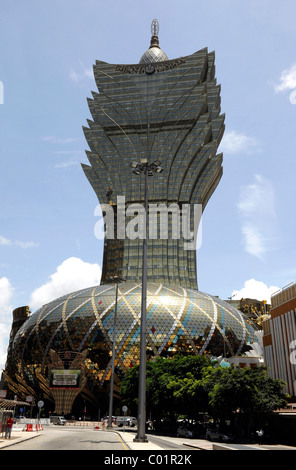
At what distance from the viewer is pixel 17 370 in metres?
102

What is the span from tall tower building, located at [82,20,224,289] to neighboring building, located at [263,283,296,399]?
224 ft

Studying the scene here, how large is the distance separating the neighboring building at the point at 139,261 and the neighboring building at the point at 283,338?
44.1m

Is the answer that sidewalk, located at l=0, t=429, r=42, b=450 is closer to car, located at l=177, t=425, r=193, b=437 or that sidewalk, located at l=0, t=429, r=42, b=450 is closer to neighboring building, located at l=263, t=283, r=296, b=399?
car, located at l=177, t=425, r=193, b=437

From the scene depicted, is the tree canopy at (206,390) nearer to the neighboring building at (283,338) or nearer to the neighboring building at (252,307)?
the neighboring building at (283,338)

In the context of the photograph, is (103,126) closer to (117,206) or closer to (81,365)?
(117,206)

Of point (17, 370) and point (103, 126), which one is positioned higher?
point (103, 126)

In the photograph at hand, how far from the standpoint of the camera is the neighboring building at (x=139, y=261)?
3627 inches

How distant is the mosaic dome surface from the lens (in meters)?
92.1

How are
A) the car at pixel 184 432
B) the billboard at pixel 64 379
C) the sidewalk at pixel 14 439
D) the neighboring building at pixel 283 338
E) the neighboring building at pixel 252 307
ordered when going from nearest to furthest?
1. the sidewalk at pixel 14 439
2. the neighboring building at pixel 283 338
3. the car at pixel 184 432
4. the billboard at pixel 64 379
5. the neighboring building at pixel 252 307

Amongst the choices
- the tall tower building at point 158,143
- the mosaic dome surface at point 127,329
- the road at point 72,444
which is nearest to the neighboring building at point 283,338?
the road at point 72,444

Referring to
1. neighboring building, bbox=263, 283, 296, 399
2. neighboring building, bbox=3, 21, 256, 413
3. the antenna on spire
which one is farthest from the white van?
the antenna on spire
